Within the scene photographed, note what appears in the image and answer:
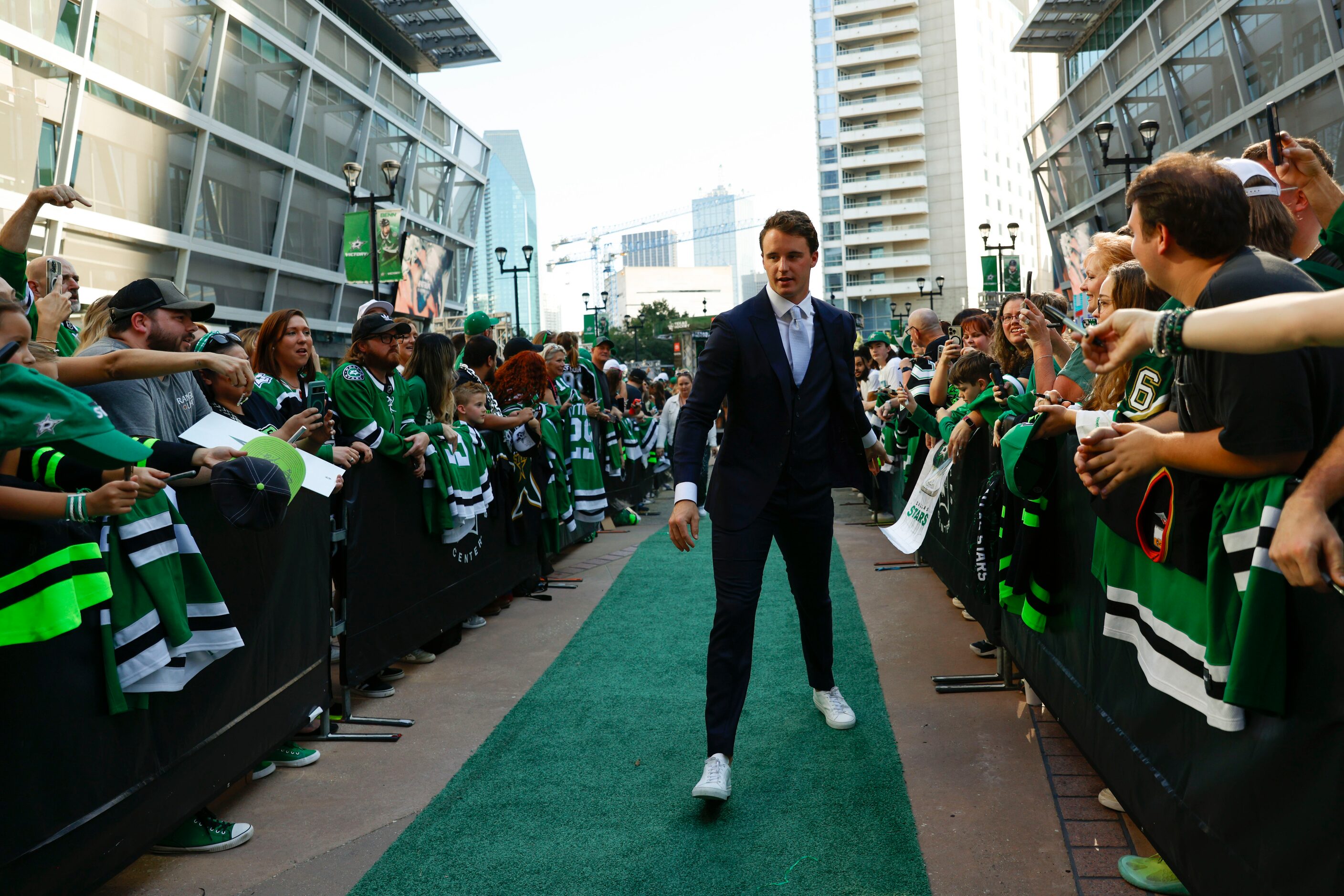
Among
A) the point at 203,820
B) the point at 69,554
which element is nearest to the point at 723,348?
the point at 69,554

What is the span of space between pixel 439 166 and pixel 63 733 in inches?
2248

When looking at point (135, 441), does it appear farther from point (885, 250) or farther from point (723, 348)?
point (885, 250)

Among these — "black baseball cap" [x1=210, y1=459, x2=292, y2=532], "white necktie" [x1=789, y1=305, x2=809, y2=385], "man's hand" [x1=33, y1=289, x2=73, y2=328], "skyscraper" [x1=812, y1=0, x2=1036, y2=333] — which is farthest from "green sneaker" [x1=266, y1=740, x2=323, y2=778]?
"skyscraper" [x1=812, y1=0, x2=1036, y2=333]

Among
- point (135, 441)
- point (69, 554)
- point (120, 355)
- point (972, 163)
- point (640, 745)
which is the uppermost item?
point (972, 163)

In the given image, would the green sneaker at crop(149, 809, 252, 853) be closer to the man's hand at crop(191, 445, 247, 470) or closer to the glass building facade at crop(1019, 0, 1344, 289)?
the man's hand at crop(191, 445, 247, 470)

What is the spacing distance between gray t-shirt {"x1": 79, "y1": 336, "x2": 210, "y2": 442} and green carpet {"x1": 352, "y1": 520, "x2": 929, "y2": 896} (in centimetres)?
175

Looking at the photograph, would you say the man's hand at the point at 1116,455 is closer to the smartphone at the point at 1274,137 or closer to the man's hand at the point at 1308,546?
the man's hand at the point at 1308,546

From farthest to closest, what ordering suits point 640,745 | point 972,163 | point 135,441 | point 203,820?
point 972,163 → point 640,745 → point 203,820 → point 135,441

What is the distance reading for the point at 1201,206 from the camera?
7.58ft

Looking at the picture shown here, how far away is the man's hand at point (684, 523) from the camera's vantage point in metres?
3.84

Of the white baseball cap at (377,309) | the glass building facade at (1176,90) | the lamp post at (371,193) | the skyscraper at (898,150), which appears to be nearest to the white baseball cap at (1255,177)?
the white baseball cap at (377,309)

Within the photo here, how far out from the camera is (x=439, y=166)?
5594cm

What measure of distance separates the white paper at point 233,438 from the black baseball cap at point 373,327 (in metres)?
1.52

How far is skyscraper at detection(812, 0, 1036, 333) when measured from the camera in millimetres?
88062
